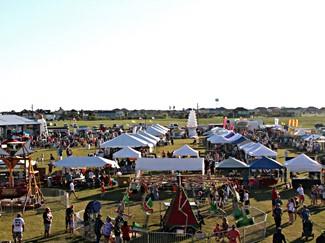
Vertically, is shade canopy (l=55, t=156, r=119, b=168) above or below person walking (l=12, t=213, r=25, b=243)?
above

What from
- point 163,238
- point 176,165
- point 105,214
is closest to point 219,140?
point 176,165

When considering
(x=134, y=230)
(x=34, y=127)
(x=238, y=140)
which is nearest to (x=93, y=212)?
(x=134, y=230)

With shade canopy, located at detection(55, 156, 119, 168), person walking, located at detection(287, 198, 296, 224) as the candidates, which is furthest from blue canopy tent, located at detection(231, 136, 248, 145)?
person walking, located at detection(287, 198, 296, 224)

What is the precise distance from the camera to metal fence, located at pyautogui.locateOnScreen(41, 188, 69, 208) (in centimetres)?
2349

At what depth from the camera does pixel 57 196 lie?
25.6 m

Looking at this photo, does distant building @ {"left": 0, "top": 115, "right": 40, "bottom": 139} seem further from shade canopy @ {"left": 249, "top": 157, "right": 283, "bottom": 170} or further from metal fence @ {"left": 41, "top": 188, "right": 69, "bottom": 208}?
shade canopy @ {"left": 249, "top": 157, "right": 283, "bottom": 170}

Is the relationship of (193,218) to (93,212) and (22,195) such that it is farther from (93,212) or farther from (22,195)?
(22,195)

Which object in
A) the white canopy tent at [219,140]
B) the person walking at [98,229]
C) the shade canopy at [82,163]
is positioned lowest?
the person walking at [98,229]

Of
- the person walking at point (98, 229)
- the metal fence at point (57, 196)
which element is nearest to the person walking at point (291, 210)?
the person walking at point (98, 229)

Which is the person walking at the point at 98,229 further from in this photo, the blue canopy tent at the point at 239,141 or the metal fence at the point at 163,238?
the blue canopy tent at the point at 239,141

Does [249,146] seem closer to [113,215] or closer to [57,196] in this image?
[57,196]

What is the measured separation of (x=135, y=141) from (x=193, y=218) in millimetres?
19858

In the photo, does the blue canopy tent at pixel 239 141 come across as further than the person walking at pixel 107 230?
Yes

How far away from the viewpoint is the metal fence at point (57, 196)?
2349cm
